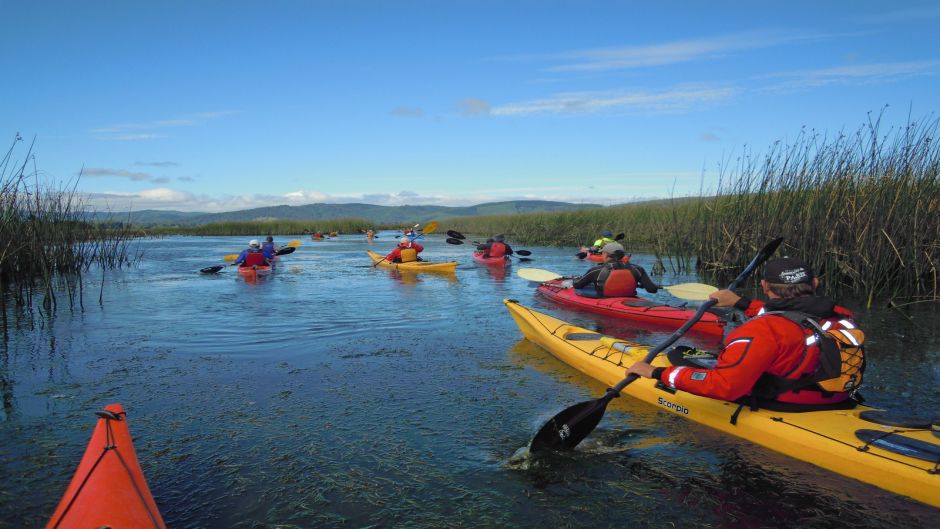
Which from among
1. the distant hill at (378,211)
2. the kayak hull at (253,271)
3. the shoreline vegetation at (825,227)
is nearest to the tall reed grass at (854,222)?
the shoreline vegetation at (825,227)

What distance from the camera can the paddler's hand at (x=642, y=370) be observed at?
4098mm

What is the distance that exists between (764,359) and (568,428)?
52.7 inches

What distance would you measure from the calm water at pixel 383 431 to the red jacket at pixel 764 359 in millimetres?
518

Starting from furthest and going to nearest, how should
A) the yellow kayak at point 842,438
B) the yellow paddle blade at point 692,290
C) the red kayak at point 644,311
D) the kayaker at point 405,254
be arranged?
the kayaker at point 405,254 < the red kayak at point 644,311 < the yellow paddle blade at point 692,290 < the yellow kayak at point 842,438

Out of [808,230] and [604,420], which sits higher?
[808,230]

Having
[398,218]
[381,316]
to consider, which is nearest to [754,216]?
[381,316]

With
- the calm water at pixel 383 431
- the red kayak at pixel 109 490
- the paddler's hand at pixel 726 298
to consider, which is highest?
the paddler's hand at pixel 726 298

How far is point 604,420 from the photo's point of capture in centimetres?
463

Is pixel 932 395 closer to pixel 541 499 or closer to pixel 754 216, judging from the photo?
pixel 541 499

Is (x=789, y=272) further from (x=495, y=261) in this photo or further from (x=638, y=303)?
(x=495, y=261)

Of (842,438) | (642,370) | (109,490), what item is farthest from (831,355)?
(109,490)

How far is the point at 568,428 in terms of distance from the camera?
4059mm

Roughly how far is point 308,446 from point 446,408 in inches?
48.8

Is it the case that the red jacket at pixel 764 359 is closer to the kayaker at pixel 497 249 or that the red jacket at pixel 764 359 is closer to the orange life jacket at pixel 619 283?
the orange life jacket at pixel 619 283
